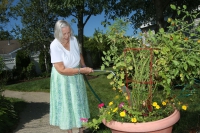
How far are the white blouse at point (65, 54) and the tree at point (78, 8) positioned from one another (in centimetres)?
494

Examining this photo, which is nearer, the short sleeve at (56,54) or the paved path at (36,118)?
the short sleeve at (56,54)

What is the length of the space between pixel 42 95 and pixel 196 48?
6074 mm

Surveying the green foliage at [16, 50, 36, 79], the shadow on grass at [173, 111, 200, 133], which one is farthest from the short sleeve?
the green foliage at [16, 50, 36, 79]

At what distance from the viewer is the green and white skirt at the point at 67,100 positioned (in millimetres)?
3055

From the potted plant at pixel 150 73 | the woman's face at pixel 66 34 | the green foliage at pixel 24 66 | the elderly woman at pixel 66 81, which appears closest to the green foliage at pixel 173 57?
the potted plant at pixel 150 73

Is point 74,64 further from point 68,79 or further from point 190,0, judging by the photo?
point 190,0

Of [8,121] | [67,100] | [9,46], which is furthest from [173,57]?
[9,46]

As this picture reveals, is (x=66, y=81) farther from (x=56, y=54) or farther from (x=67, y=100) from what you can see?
(x=56, y=54)

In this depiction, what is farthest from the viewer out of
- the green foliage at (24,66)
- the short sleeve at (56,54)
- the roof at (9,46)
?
the roof at (9,46)

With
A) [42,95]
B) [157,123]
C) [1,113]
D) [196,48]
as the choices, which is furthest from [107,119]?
[42,95]

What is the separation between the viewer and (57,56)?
291 centimetres

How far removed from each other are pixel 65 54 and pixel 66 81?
0.33m

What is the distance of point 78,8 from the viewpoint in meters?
9.91

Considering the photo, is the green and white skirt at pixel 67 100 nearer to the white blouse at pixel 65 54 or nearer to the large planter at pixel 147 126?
the white blouse at pixel 65 54
